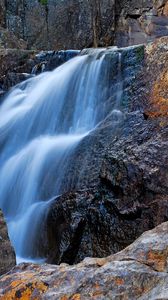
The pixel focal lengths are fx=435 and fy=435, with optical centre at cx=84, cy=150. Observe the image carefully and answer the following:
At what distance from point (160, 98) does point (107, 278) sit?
3893 mm

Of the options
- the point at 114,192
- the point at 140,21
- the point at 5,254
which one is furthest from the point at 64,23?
the point at 5,254

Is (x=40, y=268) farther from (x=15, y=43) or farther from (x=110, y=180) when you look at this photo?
(x=15, y=43)

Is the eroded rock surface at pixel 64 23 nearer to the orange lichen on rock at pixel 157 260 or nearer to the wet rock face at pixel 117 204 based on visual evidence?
the wet rock face at pixel 117 204

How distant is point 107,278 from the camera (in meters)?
1.90

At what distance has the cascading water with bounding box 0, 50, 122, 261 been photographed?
5.85 metres

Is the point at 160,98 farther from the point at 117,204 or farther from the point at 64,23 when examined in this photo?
the point at 64,23

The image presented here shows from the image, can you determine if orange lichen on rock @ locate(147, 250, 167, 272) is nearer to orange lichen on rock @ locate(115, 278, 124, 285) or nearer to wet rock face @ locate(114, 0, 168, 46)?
orange lichen on rock @ locate(115, 278, 124, 285)

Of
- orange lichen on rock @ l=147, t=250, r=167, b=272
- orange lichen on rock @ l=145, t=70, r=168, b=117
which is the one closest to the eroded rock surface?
orange lichen on rock @ l=145, t=70, r=168, b=117

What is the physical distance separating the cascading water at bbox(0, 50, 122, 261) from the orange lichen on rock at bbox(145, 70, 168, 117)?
87 centimetres

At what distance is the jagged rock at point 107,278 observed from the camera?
1.83 meters

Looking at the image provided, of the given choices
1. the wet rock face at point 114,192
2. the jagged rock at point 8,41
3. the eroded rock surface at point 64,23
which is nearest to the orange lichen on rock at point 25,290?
the wet rock face at point 114,192

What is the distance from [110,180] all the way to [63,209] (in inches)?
27.9

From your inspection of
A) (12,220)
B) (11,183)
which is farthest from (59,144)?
(12,220)

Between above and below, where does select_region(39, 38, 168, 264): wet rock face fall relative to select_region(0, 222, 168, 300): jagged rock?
below
